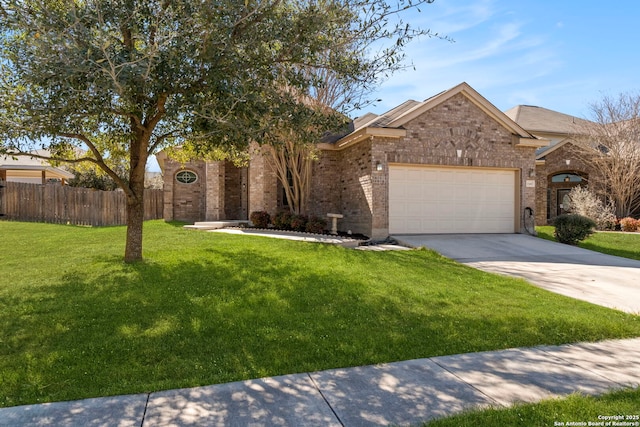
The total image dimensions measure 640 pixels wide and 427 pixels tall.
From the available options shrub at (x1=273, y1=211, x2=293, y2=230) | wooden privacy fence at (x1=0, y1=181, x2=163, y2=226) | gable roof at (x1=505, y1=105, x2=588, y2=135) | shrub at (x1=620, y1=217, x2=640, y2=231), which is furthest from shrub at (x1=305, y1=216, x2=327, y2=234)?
gable roof at (x1=505, y1=105, x2=588, y2=135)

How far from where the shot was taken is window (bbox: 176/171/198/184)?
780 inches

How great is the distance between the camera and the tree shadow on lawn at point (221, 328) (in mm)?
3633

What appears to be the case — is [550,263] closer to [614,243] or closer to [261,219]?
[614,243]

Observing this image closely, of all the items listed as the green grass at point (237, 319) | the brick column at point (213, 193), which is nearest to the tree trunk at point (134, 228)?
the green grass at point (237, 319)

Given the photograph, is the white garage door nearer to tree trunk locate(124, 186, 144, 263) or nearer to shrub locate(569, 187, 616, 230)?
shrub locate(569, 187, 616, 230)

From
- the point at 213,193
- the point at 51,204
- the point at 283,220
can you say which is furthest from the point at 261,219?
the point at 51,204

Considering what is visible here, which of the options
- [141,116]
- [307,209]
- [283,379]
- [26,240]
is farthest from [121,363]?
[307,209]

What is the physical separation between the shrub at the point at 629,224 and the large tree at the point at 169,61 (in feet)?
53.3

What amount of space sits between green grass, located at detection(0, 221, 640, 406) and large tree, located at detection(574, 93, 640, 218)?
15.7 meters

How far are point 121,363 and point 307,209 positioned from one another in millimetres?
11896

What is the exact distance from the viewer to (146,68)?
16.5 ft

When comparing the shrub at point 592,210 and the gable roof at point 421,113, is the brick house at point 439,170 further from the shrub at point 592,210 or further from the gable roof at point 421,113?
the shrub at point 592,210

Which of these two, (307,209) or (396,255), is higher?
(307,209)

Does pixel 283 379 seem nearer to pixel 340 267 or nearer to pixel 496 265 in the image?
pixel 340 267
